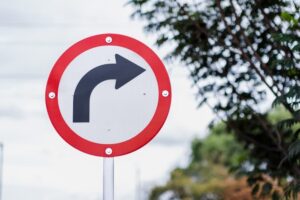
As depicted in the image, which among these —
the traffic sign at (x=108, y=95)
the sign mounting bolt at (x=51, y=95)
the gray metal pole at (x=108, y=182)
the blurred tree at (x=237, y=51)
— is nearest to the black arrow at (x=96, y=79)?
the traffic sign at (x=108, y=95)

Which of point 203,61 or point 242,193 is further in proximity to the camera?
point 242,193

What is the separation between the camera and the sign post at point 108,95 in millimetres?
3369

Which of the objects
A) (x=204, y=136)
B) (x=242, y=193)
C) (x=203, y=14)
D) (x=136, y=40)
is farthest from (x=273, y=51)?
(x=204, y=136)

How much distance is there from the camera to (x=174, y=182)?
36469 millimetres

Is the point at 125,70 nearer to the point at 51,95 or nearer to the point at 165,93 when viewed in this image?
the point at 165,93

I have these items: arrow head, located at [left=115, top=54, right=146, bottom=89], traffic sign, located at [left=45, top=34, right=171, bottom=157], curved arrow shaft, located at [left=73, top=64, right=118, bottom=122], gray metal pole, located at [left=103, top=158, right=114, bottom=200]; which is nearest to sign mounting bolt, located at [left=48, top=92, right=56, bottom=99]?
traffic sign, located at [left=45, top=34, right=171, bottom=157]

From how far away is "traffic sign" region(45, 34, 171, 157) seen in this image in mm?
3371

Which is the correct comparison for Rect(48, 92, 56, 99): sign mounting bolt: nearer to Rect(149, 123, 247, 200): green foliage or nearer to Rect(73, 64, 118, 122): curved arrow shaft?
Rect(73, 64, 118, 122): curved arrow shaft

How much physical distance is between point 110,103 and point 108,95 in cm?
4

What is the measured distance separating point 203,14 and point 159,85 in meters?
3.84

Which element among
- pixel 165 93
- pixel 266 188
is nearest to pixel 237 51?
pixel 266 188

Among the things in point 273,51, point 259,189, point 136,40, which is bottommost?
point 259,189

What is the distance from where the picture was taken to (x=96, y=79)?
342 cm

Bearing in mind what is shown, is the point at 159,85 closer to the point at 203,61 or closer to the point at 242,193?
the point at 203,61
